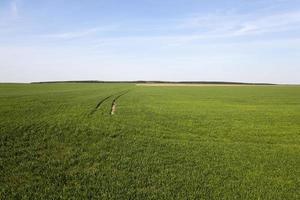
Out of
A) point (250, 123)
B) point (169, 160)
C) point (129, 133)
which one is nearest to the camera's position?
point (169, 160)

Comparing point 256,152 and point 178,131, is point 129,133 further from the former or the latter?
point 256,152

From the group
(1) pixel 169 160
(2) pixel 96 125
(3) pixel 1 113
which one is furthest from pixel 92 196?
(3) pixel 1 113

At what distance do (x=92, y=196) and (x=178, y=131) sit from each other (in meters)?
11.7

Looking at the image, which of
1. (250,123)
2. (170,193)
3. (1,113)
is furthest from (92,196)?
(250,123)

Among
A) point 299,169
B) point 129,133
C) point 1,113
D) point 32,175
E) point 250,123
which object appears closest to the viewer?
point 32,175

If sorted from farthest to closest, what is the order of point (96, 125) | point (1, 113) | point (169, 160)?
point (1, 113) → point (96, 125) → point (169, 160)

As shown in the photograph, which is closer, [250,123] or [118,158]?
[118,158]

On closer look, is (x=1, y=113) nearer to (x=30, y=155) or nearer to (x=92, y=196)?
(x=30, y=155)

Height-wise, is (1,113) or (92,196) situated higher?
(1,113)

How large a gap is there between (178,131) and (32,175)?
456 inches

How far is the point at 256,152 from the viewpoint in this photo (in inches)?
624

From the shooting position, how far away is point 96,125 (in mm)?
20938

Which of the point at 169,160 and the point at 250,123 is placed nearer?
the point at 169,160

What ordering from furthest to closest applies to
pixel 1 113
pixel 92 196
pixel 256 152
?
1. pixel 1 113
2. pixel 256 152
3. pixel 92 196
